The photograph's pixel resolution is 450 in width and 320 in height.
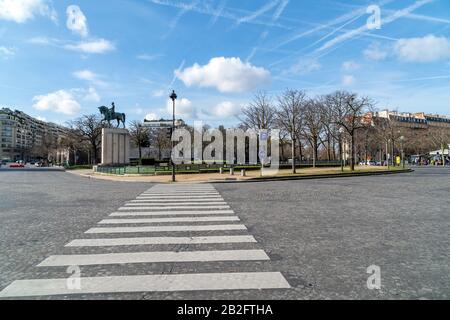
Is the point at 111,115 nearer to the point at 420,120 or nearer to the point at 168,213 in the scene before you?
the point at 168,213

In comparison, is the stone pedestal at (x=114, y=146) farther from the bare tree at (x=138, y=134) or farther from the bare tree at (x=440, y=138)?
the bare tree at (x=440, y=138)

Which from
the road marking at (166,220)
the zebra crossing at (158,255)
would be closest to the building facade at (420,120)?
the road marking at (166,220)

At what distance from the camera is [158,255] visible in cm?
540

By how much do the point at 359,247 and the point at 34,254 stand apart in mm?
6330

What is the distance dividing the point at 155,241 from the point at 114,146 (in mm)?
41021

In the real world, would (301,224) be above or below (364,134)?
below

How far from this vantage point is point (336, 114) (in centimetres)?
4806

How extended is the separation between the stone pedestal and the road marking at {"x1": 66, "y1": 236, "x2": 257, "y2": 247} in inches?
1564

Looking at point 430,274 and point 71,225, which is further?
point 71,225

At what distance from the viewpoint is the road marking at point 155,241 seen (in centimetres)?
618

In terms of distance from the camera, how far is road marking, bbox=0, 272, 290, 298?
12.9 feet

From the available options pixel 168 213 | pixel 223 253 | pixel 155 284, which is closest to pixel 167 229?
pixel 168 213
